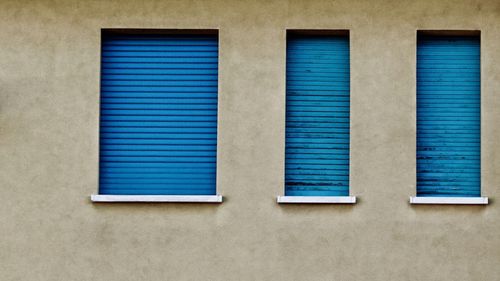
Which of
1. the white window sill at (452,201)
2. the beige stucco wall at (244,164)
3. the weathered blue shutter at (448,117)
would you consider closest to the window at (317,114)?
the beige stucco wall at (244,164)

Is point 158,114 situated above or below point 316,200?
above

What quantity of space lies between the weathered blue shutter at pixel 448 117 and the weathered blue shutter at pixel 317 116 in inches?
43.1

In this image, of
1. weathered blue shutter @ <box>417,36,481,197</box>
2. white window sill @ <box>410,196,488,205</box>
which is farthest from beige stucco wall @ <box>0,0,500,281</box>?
weathered blue shutter @ <box>417,36,481,197</box>

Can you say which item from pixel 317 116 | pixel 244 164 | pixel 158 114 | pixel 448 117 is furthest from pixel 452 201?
pixel 158 114

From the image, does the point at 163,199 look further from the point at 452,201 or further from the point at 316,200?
the point at 452,201

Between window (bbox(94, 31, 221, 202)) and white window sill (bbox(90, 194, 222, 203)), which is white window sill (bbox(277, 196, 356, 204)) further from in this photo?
window (bbox(94, 31, 221, 202))

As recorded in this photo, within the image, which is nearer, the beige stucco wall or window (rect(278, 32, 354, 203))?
the beige stucco wall

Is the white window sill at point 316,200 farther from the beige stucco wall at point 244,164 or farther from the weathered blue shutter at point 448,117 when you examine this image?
the weathered blue shutter at point 448,117

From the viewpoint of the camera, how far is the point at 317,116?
42.0ft

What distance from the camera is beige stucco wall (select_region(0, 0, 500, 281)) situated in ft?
40.5

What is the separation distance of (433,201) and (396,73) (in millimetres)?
1864

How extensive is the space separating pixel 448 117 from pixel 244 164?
300cm

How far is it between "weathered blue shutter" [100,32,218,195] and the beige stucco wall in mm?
292

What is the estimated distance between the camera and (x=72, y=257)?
1243 cm
